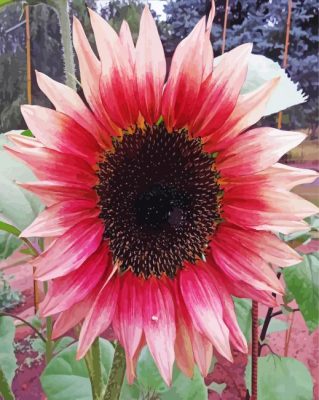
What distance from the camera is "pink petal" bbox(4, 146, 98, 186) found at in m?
0.25

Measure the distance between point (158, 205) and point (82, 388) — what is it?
→ 6.7 inches

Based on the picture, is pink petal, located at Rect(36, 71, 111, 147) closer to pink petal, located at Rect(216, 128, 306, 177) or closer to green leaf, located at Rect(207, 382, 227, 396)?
pink petal, located at Rect(216, 128, 306, 177)

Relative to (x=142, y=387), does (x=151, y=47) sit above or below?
above

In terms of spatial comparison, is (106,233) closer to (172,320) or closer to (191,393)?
(172,320)

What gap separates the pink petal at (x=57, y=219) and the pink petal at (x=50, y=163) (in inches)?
0.5

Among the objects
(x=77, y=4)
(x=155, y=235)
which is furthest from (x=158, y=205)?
(x=77, y=4)

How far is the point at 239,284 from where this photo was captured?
280 mm

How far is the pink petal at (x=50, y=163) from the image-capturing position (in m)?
0.25

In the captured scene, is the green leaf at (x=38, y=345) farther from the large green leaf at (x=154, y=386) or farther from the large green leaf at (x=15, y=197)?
the large green leaf at (x=15, y=197)

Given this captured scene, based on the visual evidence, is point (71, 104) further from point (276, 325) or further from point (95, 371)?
point (276, 325)

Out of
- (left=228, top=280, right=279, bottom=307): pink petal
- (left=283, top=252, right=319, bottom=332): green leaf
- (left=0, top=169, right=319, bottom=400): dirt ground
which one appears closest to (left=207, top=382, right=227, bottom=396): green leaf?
(left=0, top=169, right=319, bottom=400): dirt ground

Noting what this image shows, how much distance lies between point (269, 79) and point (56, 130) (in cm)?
13

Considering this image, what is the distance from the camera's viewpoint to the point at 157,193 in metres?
0.29

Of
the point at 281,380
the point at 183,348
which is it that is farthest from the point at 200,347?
the point at 281,380
